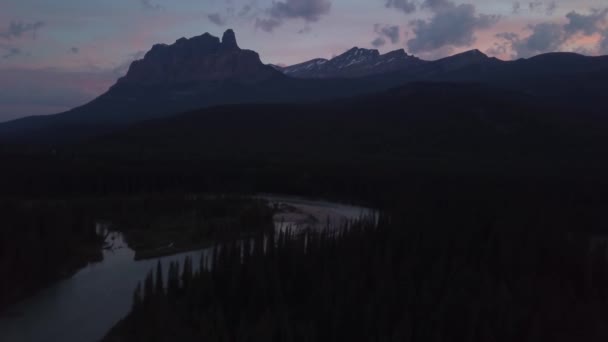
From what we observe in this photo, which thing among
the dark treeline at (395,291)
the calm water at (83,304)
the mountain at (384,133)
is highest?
the mountain at (384,133)

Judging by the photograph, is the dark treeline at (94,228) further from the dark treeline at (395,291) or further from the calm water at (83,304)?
the dark treeline at (395,291)

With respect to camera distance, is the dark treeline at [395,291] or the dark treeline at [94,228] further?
the dark treeline at [94,228]

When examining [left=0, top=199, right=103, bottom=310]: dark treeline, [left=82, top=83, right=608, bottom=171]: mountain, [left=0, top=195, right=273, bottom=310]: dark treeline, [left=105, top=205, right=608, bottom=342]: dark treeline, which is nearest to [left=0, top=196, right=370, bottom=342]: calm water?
[left=0, top=199, right=103, bottom=310]: dark treeline

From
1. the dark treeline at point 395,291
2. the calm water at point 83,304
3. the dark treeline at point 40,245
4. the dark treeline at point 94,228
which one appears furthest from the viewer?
the dark treeline at point 94,228

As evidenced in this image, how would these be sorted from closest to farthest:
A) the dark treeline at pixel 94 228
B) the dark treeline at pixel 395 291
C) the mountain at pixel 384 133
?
the dark treeline at pixel 395 291, the dark treeline at pixel 94 228, the mountain at pixel 384 133

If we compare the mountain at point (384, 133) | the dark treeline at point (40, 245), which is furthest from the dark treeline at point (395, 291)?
the mountain at point (384, 133)

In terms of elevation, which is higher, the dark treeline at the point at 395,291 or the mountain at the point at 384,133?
the mountain at the point at 384,133

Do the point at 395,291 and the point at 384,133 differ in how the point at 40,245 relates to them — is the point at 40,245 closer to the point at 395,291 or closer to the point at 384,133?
the point at 395,291

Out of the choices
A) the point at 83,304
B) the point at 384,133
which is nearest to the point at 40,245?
the point at 83,304

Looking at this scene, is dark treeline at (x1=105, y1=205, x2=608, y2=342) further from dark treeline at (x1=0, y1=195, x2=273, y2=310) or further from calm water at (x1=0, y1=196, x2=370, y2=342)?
dark treeline at (x1=0, y1=195, x2=273, y2=310)
